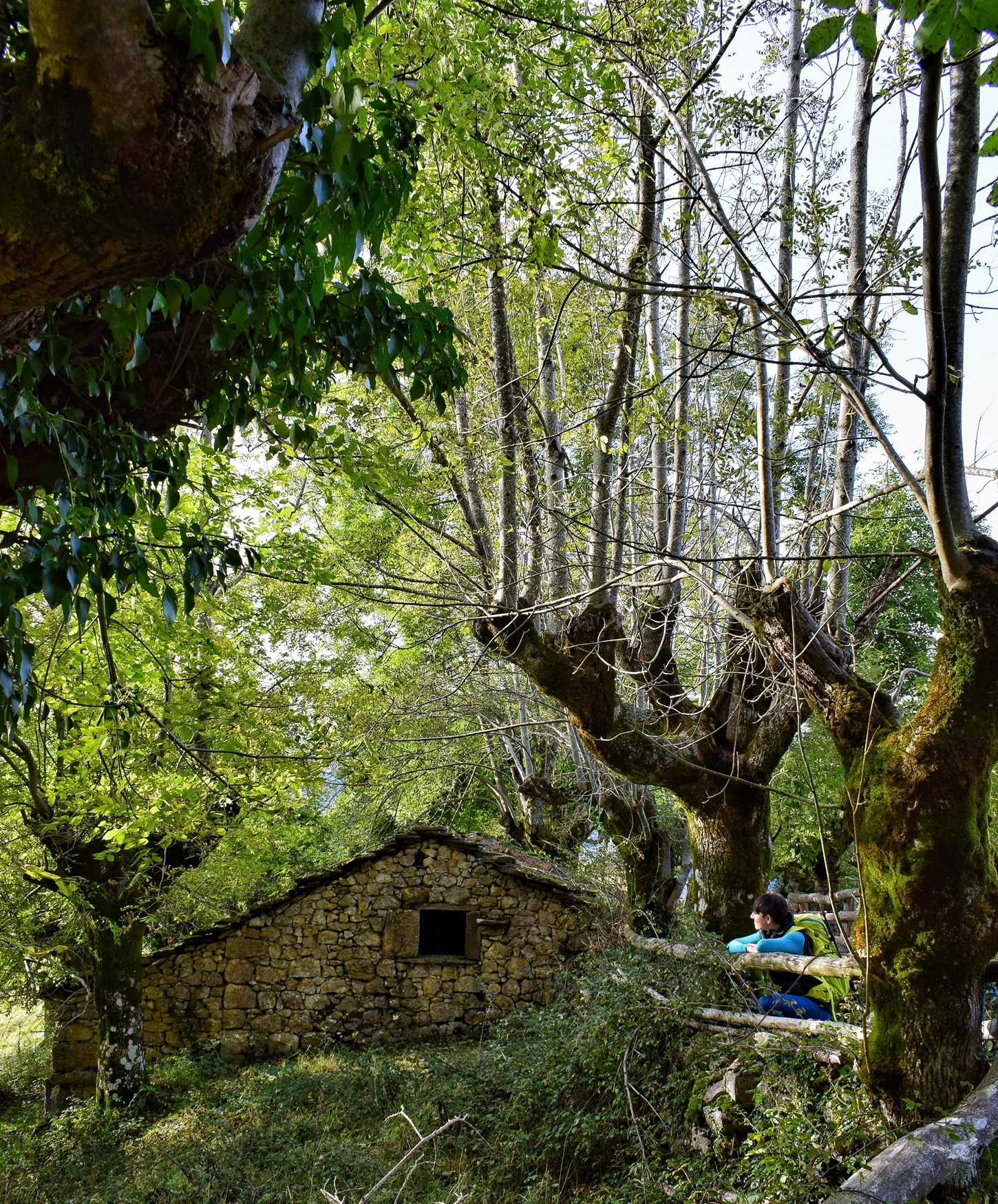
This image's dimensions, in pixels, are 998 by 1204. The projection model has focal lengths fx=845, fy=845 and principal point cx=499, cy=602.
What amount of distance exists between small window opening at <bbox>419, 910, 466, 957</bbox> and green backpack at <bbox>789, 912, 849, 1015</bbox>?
7.72 meters

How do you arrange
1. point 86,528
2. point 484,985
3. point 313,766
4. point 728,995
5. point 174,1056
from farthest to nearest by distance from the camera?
point 484,985 → point 174,1056 → point 313,766 → point 728,995 → point 86,528

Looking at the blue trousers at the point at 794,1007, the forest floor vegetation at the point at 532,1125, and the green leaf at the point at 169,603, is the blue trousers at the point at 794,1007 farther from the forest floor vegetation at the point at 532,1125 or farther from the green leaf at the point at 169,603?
the green leaf at the point at 169,603

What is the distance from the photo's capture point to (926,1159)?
10.8 feet

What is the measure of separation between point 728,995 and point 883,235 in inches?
195

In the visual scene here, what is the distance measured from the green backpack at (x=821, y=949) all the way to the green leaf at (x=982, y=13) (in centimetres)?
469

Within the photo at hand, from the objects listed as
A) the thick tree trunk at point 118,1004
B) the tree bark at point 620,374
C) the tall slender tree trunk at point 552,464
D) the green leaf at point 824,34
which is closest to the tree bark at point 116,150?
the green leaf at point 824,34

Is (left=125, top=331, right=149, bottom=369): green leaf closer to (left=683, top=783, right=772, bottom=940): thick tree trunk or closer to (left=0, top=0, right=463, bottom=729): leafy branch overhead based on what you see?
(left=0, top=0, right=463, bottom=729): leafy branch overhead

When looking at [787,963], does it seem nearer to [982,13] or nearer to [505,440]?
[505,440]

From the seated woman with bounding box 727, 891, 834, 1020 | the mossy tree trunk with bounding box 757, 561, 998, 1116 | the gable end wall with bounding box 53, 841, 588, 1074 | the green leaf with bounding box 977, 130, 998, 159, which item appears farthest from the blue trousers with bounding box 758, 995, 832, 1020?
the gable end wall with bounding box 53, 841, 588, 1074

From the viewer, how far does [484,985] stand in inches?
453

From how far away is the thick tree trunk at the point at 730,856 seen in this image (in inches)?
284

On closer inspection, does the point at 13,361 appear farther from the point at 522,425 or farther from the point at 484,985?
the point at 484,985

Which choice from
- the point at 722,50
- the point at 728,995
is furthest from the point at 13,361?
the point at 728,995

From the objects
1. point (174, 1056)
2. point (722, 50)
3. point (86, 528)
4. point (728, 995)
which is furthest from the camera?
point (174, 1056)
